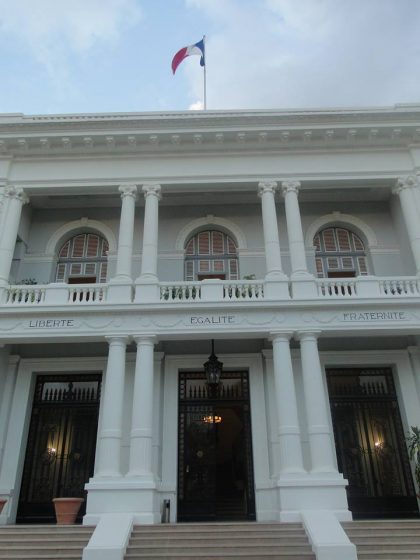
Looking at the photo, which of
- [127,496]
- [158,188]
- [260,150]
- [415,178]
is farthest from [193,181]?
[127,496]

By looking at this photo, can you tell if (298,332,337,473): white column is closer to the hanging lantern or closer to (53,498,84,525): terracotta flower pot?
the hanging lantern

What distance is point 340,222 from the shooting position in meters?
15.6

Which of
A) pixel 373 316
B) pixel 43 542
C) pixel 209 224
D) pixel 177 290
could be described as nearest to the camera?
pixel 43 542

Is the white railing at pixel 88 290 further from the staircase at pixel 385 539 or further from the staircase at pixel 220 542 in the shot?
the staircase at pixel 385 539

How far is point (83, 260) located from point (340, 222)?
8376 millimetres

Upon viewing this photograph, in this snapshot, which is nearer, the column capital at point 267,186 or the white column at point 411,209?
the white column at point 411,209

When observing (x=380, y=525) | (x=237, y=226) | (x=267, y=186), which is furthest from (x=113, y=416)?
(x=267, y=186)

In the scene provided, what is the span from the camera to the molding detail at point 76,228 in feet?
50.2

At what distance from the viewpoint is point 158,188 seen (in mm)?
14102

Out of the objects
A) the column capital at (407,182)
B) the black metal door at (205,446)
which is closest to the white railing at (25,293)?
the black metal door at (205,446)

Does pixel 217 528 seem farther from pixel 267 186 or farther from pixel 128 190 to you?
pixel 128 190

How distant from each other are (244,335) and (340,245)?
5.02m

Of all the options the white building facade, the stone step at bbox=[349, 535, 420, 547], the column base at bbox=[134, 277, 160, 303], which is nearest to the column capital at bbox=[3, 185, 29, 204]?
the white building facade

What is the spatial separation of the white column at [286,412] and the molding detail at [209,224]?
4106 millimetres
